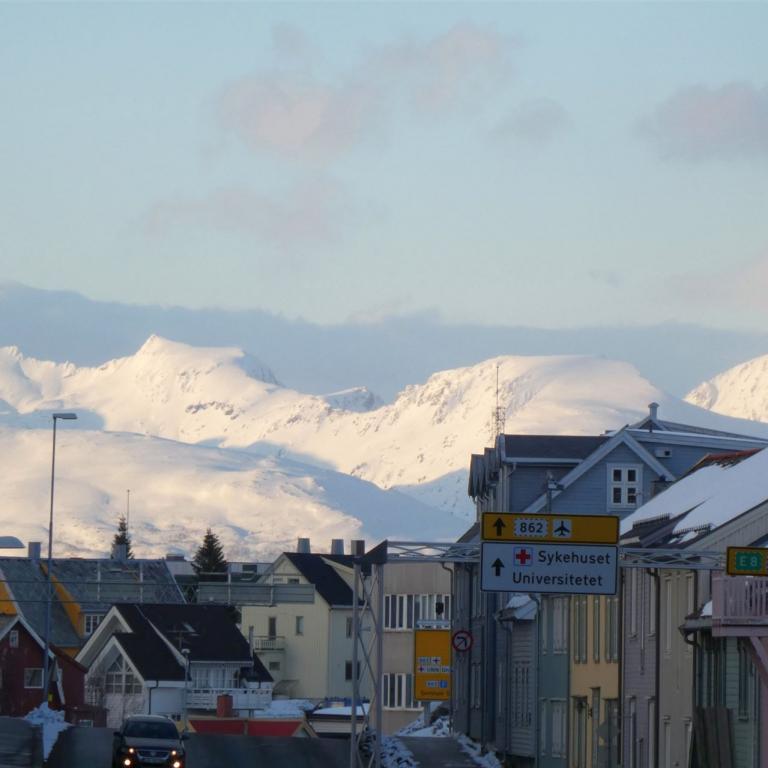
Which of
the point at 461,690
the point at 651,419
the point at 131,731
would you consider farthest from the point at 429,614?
the point at 131,731

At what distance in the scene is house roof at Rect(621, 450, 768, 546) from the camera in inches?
1791

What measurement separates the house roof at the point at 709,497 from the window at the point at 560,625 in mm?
3786

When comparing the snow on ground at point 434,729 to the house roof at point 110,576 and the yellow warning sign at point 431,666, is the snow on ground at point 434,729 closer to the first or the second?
Result: the yellow warning sign at point 431,666

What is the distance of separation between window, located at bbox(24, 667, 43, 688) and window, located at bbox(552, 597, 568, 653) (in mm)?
44964

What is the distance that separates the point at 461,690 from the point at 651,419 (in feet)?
50.5

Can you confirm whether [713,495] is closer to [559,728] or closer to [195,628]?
[559,728]

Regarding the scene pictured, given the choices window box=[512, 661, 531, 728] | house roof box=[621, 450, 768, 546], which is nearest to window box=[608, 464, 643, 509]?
window box=[512, 661, 531, 728]

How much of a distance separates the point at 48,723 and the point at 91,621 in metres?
57.9

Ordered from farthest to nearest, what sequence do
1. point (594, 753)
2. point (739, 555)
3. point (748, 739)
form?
point (594, 753)
point (748, 739)
point (739, 555)

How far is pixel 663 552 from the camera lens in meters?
43.9

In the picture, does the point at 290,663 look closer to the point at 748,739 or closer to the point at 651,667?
the point at 651,667

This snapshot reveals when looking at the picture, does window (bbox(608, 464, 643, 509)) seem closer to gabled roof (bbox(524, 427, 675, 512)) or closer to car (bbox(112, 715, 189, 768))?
gabled roof (bbox(524, 427, 675, 512))

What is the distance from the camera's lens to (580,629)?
5706 cm

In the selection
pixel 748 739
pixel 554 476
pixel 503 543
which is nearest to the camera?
pixel 748 739
